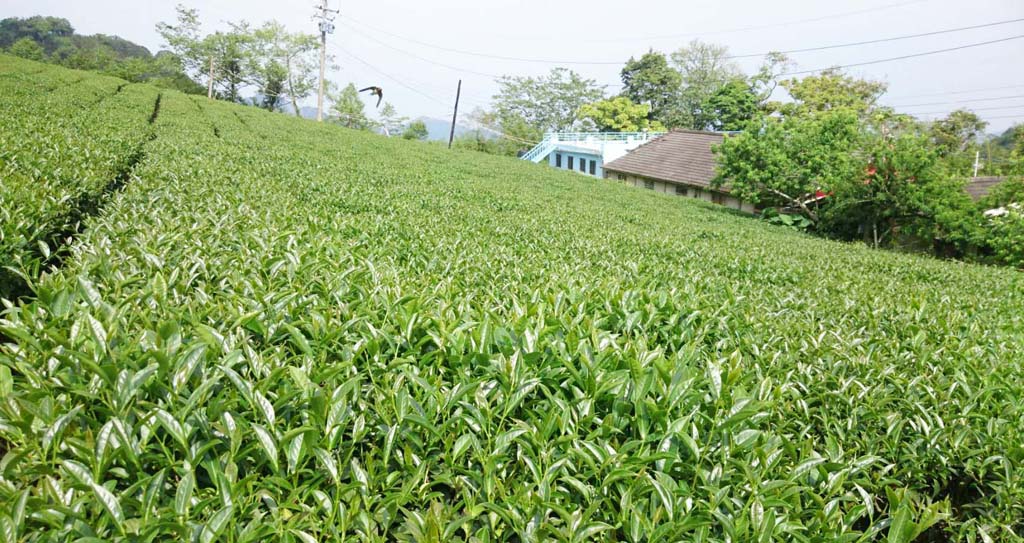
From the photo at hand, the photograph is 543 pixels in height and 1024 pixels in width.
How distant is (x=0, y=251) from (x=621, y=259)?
4494mm

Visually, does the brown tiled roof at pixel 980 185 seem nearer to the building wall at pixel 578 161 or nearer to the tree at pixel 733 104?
the building wall at pixel 578 161

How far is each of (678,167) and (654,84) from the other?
2783 cm

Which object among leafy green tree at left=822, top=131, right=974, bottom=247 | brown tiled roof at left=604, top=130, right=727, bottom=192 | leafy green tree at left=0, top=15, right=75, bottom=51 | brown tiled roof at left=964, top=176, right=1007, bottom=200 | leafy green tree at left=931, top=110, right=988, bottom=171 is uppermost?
leafy green tree at left=0, top=15, right=75, bottom=51

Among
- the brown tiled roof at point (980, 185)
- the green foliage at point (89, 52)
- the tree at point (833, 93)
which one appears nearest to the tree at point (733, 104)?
the tree at point (833, 93)

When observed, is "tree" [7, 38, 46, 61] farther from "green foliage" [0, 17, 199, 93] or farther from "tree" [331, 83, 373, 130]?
"tree" [331, 83, 373, 130]

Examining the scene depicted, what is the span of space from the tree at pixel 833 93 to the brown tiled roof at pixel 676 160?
41.9ft

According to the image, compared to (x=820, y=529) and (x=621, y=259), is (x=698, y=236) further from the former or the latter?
(x=820, y=529)

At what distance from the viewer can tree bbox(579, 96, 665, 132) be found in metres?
52.0

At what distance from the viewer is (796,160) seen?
19.9 meters

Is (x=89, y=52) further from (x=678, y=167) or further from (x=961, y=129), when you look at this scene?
(x=961, y=129)

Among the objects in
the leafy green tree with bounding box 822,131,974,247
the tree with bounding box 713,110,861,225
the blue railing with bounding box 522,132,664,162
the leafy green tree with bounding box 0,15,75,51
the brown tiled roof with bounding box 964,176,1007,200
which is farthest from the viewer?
the leafy green tree with bounding box 0,15,75,51

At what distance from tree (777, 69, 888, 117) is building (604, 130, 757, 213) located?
12813 millimetres

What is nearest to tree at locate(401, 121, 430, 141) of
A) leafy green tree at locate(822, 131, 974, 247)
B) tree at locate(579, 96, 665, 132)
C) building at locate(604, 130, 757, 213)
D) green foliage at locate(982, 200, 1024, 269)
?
tree at locate(579, 96, 665, 132)

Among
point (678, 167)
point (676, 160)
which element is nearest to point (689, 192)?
point (678, 167)
